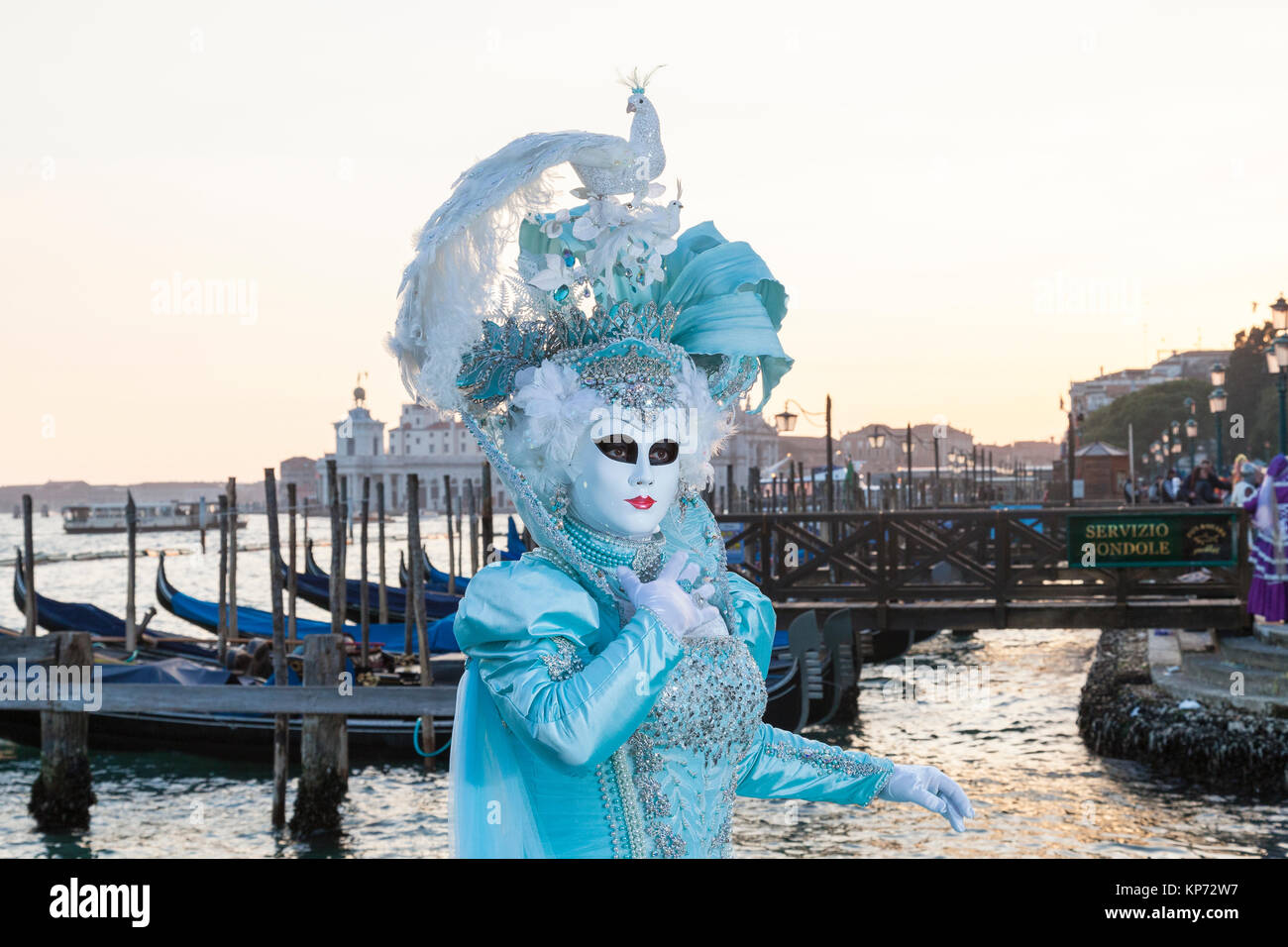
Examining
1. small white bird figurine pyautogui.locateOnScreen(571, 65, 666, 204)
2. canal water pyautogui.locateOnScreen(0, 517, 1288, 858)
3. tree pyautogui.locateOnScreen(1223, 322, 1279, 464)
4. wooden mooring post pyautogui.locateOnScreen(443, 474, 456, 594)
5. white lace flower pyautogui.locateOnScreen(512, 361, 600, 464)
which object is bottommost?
canal water pyautogui.locateOnScreen(0, 517, 1288, 858)

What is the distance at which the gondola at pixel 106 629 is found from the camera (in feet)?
44.3

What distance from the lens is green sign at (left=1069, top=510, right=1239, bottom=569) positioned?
31.1 feet

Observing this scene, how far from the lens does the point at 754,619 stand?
1875 millimetres

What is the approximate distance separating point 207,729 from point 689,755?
9.39m

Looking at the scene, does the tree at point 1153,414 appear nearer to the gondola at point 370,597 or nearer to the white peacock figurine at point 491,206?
the gondola at point 370,597

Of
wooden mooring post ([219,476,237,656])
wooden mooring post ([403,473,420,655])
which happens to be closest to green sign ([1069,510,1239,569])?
wooden mooring post ([403,473,420,655])

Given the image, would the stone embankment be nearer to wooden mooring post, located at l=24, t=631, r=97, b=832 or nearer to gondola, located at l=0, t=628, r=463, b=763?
gondola, located at l=0, t=628, r=463, b=763

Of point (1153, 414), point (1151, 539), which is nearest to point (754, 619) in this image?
point (1151, 539)

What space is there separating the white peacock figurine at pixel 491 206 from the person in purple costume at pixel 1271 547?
8.04m

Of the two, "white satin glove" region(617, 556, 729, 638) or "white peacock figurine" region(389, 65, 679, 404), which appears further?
"white peacock figurine" region(389, 65, 679, 404)

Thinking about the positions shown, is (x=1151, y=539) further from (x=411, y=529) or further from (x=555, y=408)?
(x=555, y=408)

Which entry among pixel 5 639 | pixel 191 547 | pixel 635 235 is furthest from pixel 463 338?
pixel 191 547

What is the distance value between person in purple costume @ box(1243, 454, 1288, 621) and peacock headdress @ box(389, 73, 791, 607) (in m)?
7.96
